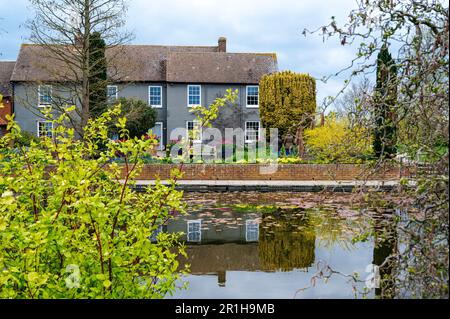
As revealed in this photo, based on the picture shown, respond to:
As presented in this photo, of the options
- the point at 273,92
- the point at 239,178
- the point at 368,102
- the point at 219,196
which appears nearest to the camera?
the point at 368,102

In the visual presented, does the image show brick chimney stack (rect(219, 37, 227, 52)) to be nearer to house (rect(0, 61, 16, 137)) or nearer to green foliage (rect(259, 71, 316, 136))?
green foliage (rect(259, 71, 316, 136))

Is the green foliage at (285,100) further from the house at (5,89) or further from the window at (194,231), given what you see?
the house at (5,89)

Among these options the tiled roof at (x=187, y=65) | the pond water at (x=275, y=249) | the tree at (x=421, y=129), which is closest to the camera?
the tree at (x=421, y=129)

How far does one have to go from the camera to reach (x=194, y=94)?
37.6 m

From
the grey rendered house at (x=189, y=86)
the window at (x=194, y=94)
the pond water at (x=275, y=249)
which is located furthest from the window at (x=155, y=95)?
the pond water at (x=275, y=249)

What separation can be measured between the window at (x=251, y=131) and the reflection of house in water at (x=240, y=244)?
24355 mm

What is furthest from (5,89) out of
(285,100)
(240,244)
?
(240,244)

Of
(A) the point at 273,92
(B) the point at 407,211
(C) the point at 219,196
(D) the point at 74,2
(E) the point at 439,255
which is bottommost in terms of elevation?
(C) the point at 219,196

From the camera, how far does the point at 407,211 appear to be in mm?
3336

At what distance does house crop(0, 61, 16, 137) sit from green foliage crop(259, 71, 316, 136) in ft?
59.3

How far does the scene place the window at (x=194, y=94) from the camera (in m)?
37.5

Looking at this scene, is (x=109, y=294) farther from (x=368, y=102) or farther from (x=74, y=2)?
(x=74, y=2)

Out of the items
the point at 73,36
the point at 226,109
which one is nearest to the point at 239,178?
the point at 73,36
